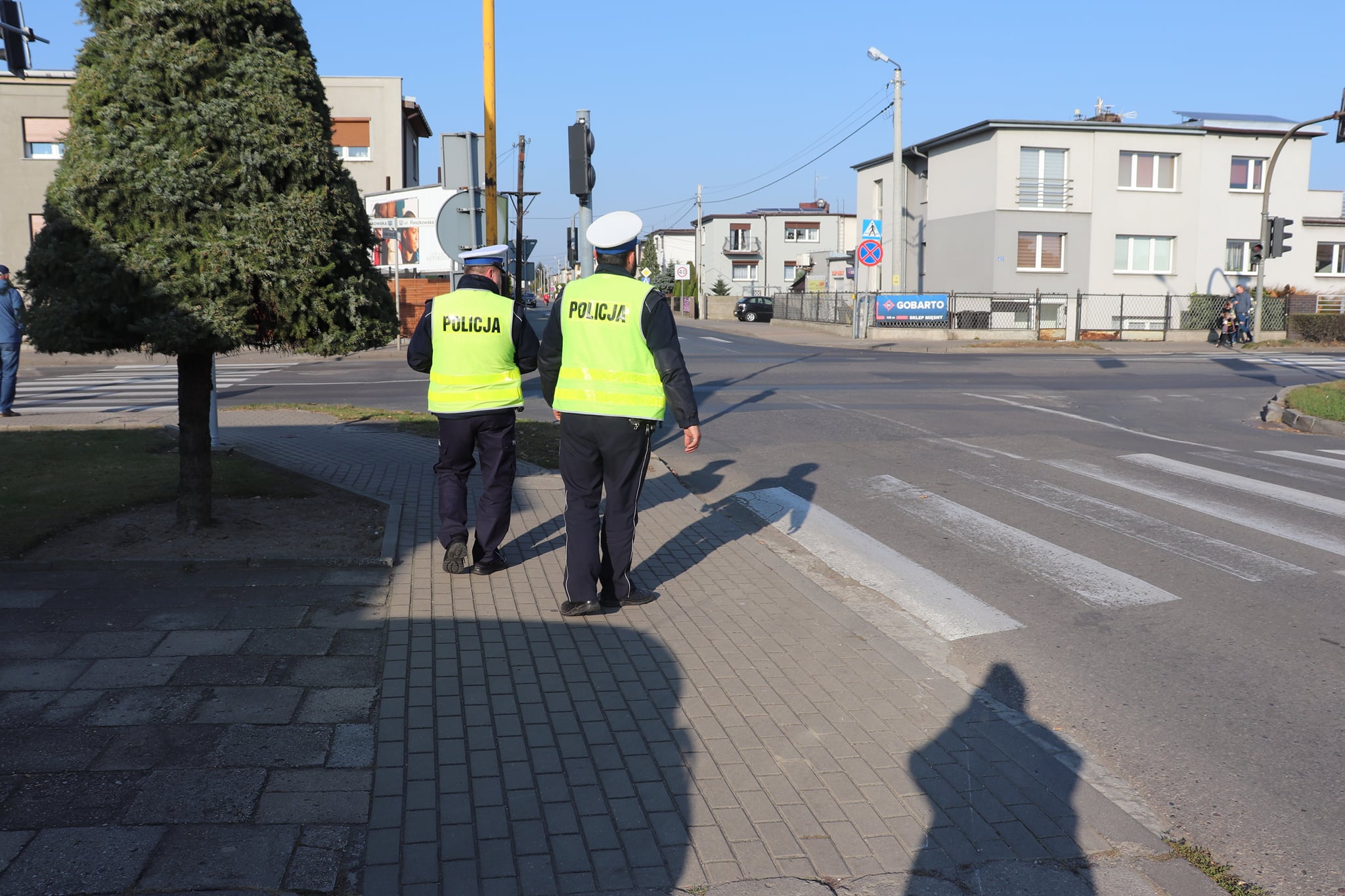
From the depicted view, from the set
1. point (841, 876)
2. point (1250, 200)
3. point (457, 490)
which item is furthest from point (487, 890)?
point (1250, 200)

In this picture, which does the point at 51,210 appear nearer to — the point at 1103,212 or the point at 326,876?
the point at 326,876

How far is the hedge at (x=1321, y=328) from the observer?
35.8m

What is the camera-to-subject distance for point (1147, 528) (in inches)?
304

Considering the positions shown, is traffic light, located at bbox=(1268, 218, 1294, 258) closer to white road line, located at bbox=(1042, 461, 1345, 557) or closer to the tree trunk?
white road line, located at bbox=(1042, 461, 1345, 557)

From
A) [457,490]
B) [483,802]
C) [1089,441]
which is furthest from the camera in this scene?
[1089,441]

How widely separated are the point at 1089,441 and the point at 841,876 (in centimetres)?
997

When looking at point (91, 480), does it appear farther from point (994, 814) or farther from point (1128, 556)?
point (1128, 556)

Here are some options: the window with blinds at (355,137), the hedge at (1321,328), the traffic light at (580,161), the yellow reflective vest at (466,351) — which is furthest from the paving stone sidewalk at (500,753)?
the window with blinds at (355,137)

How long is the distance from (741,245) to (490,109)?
75.2 m

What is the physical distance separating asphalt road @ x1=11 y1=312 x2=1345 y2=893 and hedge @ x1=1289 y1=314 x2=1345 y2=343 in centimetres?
2230

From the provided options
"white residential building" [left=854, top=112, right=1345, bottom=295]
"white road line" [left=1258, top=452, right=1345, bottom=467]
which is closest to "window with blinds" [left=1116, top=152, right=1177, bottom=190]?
"white residential building" [left=854, top=112, right=1345, bottom=295]

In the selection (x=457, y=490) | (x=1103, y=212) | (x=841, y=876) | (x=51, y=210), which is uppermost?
(x=1103, y=212)

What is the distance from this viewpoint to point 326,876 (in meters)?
2.99

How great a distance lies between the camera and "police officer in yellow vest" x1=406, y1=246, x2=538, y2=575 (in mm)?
6254
